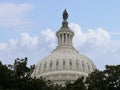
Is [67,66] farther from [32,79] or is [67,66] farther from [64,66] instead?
[32,79]

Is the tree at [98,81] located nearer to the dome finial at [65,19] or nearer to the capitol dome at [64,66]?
the capitol dome at [64,66]

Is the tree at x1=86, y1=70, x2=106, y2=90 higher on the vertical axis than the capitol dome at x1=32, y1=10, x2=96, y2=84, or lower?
lower

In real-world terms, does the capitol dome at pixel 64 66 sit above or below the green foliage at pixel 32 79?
above

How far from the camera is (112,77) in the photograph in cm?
6397

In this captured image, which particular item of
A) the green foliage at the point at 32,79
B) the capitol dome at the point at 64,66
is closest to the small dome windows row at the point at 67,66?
the capitol dome at the point at 64,66

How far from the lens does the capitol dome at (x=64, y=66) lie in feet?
408

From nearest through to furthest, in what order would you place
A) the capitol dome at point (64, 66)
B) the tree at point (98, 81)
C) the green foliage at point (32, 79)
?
the green foliage at point (32, 79) → the tree at point (98, 81) → the capitol dome at point (64, 66)

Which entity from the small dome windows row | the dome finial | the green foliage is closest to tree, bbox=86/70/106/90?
the green foliage

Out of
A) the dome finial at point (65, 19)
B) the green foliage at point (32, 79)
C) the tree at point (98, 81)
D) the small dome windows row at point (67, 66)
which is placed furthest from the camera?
the dome finial at point (65, 19)

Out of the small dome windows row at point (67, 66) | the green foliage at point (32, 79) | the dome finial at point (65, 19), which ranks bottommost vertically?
→ the green foliage at point (32, 79)

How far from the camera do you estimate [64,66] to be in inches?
4978

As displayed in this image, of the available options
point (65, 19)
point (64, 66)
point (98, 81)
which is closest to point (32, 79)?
point (98, 81)

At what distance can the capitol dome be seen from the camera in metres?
124

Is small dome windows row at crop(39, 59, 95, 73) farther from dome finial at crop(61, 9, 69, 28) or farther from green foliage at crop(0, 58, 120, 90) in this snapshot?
green foliage at crop(0, 58, 120, 90)
